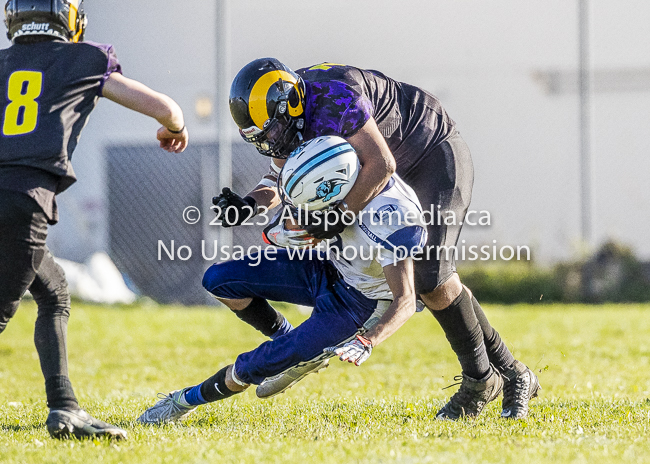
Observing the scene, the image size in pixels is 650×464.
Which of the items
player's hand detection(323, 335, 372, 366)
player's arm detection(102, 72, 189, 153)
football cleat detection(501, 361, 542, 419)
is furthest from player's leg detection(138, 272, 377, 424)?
player's arm detection(102, 72, 189, 153)

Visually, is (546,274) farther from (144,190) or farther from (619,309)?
(144,190)

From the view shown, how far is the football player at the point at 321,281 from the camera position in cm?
327

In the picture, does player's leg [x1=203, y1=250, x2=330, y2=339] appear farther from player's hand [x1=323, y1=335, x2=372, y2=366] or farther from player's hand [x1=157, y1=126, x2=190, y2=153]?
player's hand [x1=323, y1=335, x2=372, y2=366]

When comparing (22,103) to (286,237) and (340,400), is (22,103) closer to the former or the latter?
(286,237)

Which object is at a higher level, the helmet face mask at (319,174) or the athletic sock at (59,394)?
the helmet face mask at (319,174)

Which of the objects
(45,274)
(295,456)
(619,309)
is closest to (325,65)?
(45,274)

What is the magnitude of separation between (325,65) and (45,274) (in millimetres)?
1678

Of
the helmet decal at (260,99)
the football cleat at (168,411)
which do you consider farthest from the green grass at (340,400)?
the helmet decal at (260,99)

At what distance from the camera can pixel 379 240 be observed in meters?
3.32

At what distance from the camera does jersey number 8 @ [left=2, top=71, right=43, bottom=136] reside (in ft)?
10.1

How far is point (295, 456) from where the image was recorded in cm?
288

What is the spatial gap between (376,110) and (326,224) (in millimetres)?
743

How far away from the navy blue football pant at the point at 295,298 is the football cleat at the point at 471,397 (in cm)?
75

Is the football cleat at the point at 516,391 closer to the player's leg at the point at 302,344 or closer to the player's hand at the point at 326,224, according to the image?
the player's leg at the point at 302,344
